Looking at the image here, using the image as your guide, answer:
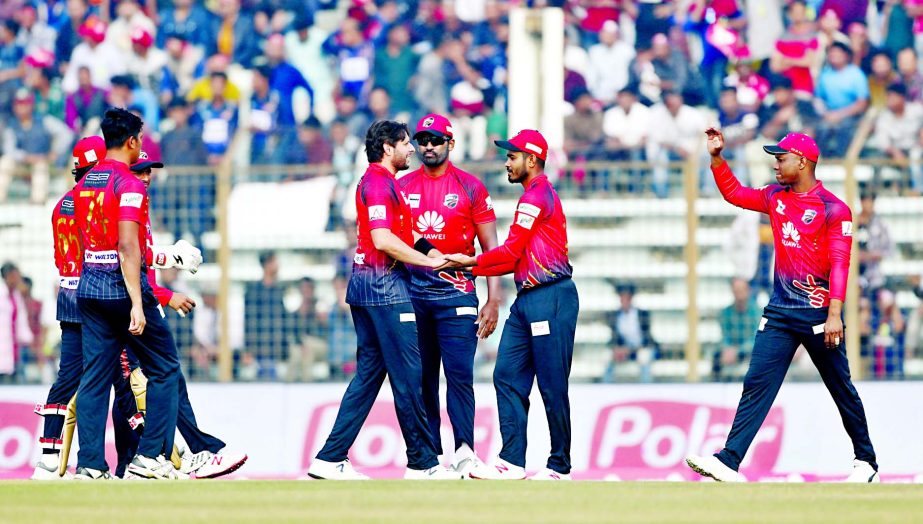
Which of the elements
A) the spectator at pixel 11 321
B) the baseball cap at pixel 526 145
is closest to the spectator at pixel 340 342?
the spectator at pixel 11 321

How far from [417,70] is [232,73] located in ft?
8.05

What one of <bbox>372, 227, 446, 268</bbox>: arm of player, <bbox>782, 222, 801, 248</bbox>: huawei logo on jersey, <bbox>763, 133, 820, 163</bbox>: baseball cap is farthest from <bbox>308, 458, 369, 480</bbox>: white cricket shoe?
<bbox>763, 133, 820, 163</bbox>: baseball cap

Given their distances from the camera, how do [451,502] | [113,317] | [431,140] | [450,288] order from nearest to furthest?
[451,502]
[113,317]
[431,140]
[450,288]

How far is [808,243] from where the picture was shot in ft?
36.9

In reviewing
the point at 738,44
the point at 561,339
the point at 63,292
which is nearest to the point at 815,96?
the point at 738,44

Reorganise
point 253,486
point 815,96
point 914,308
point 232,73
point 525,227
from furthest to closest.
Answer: point 232,73 < point 815,96 < point 914,308 < point 525,227 < point 253,486

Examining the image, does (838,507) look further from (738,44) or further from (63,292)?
(738,44)

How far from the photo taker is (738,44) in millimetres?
19734

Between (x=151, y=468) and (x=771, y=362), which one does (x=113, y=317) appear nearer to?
(x=151, y=468)

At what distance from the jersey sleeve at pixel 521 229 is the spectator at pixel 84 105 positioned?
10045 mm

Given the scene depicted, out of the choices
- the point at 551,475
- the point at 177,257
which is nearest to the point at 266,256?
the point at 177,257

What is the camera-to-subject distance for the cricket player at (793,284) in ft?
36.7

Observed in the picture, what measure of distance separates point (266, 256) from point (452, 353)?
457 cm

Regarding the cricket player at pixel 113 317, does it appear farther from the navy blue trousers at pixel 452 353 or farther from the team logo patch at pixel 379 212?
the navy blue trousers at pixel 452 353
